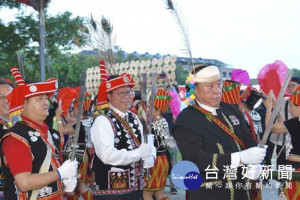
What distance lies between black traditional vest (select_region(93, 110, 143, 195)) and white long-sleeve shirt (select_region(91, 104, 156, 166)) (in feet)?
0.29

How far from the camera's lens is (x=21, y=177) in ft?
8.42

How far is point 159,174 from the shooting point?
235 inches

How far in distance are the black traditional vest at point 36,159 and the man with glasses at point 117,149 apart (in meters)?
0.79

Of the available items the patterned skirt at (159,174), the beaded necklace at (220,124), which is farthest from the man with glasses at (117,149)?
the patterned skirt at (159,174)

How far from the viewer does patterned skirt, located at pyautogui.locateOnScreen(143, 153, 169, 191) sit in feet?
19.1

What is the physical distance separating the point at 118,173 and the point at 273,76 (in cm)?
213

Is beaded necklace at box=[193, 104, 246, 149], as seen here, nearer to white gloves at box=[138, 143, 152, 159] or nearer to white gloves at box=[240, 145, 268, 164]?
white gloves at box=[240, 145, 268, 164]

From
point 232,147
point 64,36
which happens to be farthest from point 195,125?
point 64,36

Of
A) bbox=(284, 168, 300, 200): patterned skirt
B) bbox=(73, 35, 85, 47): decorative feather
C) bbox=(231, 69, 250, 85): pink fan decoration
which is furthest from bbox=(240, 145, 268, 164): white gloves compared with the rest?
bbox=(73, 35, 85, 47): decorative feather

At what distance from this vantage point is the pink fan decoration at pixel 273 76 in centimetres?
433

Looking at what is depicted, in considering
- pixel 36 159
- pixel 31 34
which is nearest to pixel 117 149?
pixel 36 159

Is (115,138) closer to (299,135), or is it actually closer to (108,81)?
(108,81)

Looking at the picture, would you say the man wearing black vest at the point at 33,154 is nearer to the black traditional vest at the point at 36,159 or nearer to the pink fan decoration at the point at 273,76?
the black traditional vest at the point at 36,159

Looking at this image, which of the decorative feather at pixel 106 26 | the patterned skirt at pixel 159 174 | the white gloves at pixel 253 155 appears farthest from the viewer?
the decorative feather at pixel 106 26
